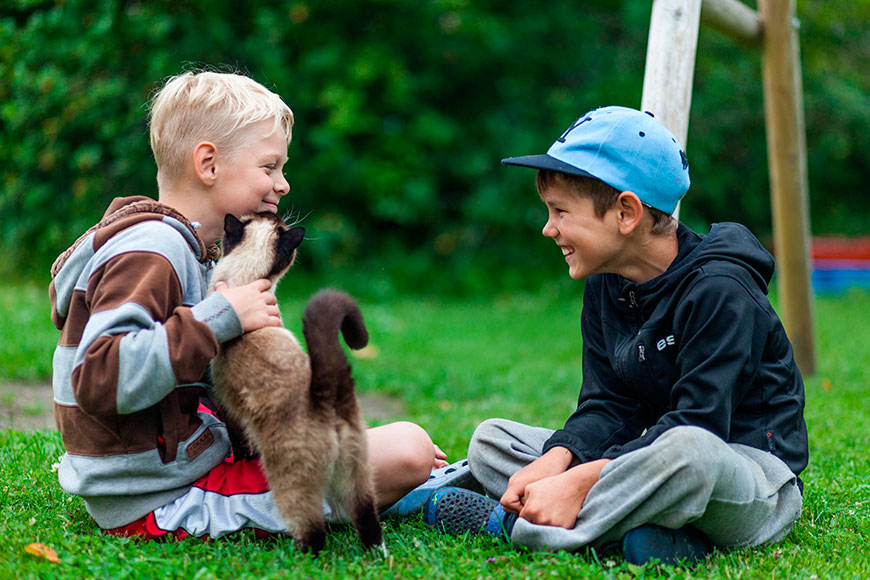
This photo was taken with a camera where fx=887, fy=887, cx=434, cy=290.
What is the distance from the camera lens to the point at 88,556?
2.66m

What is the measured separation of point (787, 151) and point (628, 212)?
334 centimetres

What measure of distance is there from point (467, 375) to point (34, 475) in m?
3.75

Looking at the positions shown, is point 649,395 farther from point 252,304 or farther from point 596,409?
point 252,304

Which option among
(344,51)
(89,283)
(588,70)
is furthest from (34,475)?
(588,70)

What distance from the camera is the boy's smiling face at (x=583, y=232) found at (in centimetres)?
302

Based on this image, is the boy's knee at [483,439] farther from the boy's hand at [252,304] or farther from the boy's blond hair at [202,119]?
the boy's blond hair at [202,119]

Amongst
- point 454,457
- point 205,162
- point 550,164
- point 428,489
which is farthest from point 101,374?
point 454,457

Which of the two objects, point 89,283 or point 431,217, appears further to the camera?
point 431,217

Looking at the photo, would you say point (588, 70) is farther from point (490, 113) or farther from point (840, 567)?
point (840, 567)

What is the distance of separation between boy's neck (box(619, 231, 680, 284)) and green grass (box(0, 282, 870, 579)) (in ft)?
3.13

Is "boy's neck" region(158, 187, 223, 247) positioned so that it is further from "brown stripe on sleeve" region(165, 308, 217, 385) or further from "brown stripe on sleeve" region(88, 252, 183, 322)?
"brown stripe on sleeve" region(165, 308, 217, 385)

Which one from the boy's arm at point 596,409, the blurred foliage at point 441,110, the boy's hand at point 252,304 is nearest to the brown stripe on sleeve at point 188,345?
the boy's hand at point 252,304

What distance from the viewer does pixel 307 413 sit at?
2600 millimetres

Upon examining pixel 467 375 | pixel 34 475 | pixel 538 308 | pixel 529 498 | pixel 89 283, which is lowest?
pixel 538 308
